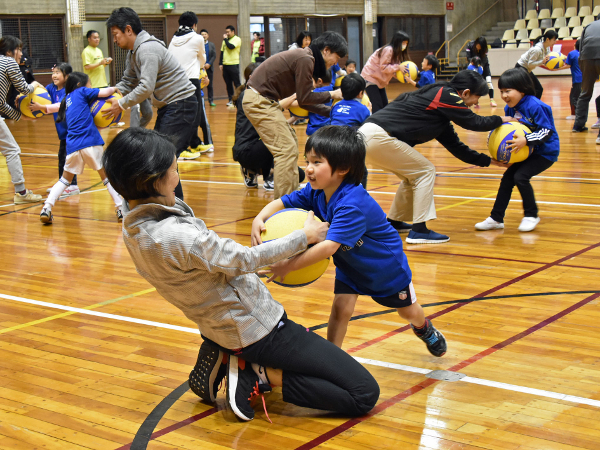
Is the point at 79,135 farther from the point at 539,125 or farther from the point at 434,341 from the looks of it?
the point at 434,341

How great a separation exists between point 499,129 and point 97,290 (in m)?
3.08

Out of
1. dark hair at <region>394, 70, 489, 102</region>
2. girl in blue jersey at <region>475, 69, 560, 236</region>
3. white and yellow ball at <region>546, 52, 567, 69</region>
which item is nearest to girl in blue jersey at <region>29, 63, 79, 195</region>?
dark hair at <region>394, 70, 489, 102</region>

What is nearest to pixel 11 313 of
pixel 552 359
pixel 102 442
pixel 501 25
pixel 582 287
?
pixel 102 442

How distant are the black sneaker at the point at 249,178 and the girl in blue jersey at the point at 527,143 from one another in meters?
2.98

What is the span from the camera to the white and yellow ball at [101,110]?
665 centimetres

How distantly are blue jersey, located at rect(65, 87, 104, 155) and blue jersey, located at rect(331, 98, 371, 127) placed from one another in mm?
2196

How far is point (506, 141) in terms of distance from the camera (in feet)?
17.2

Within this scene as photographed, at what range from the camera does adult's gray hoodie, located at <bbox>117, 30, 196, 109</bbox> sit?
5945mm

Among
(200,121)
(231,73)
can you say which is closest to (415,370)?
(200,121)

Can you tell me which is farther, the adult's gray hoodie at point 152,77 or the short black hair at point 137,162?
the adult's gray hoodie at point 152,77

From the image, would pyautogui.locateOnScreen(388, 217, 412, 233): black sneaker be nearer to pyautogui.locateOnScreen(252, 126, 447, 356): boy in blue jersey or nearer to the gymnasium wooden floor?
the gymnasium wooden floor

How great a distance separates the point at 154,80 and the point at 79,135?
Answer: 110 cm

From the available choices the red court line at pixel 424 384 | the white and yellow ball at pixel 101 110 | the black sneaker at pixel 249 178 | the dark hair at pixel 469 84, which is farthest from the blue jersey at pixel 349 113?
the red court line at pixel 424 384

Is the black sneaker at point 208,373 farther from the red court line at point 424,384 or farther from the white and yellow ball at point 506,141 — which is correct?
the white and yellow ball at point 506,141
